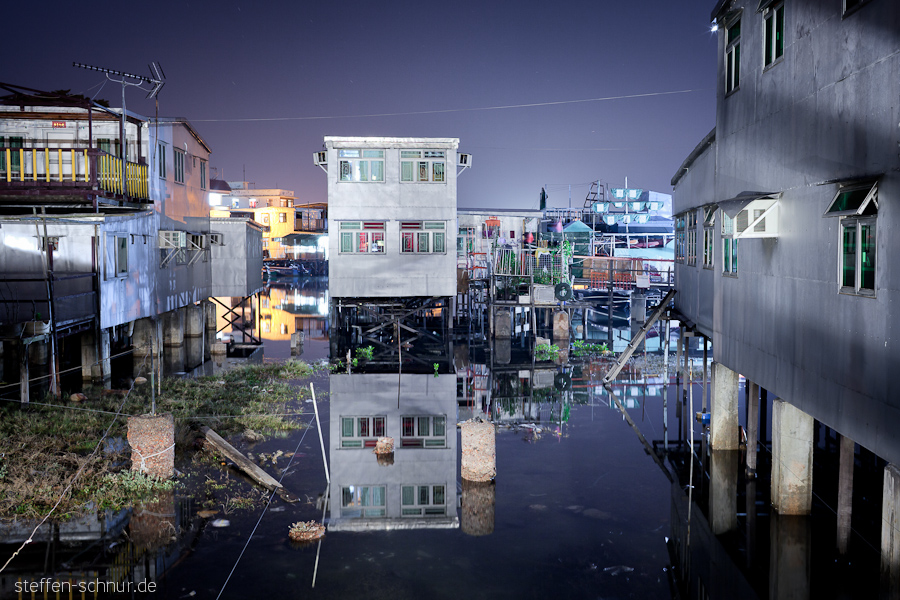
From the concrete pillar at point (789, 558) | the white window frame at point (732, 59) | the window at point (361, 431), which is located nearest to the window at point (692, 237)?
the white window frame at point (732, 59)

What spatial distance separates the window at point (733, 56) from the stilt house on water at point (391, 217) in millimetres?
15530

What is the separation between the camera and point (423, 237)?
95.7 feet

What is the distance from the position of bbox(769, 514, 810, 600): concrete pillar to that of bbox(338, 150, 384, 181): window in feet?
68.8

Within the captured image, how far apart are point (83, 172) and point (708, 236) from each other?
20.8 metres

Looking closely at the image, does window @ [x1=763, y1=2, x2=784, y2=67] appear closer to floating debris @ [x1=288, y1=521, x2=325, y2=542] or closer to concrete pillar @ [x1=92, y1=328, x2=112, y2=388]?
floating debris @ [x1=288, y1=521, x2=325, y2=542]

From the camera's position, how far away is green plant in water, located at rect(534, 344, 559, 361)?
27.9 meters

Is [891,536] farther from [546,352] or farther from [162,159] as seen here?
[162,159]

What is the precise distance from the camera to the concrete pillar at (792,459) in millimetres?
11164

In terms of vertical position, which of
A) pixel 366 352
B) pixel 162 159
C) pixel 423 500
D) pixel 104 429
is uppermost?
pixel 162 159

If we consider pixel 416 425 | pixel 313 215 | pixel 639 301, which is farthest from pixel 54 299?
pixel 313 215

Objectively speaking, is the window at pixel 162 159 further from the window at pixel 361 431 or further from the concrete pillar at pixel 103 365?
the window at pixel 361 431

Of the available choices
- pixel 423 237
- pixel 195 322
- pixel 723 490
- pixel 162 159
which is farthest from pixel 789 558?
pixel 195 322

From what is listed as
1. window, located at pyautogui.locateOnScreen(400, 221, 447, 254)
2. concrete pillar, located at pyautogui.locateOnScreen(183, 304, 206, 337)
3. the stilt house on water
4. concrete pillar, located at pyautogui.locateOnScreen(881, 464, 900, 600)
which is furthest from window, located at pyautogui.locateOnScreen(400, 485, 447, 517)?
concrete pillar, located at pyautogui.locateOnScreen(183, 304, 206, 337)

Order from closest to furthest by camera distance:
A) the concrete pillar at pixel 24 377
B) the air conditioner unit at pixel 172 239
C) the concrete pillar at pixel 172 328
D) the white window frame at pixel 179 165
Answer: the concrete pillar at pixel 24 377, the air conditioner unit at pixel 172 239, the white window frame at pixel 179 165, the concrete pillar at pixel 172 328
